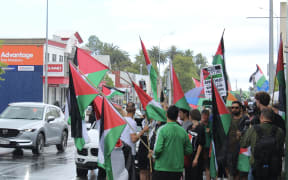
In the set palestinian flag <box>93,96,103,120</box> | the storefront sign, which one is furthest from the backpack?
the storefront sign

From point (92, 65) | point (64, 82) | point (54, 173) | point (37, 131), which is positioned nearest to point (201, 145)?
point (92, 65)

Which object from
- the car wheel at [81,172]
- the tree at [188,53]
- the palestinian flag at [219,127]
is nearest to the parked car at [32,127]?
the car wheel at [81,172]

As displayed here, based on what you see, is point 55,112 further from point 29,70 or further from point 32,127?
point 29,70

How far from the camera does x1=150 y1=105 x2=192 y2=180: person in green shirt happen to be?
756cm

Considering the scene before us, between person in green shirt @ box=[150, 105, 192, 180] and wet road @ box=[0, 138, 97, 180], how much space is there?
546 cm

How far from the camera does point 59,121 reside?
65.4ft

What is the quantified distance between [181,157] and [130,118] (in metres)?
2.16

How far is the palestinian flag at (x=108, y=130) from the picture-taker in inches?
341

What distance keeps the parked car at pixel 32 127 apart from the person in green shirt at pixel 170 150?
10610 mm

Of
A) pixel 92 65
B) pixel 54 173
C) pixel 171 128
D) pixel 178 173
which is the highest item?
pixel 92 65

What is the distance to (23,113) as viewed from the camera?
18844 millimetres

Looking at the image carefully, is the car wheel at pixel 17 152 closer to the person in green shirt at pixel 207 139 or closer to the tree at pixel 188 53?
the person in green shirt at pixel 207 139

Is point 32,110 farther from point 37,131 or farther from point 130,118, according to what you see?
point 130,118

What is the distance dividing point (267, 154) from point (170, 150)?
55.6 inches
